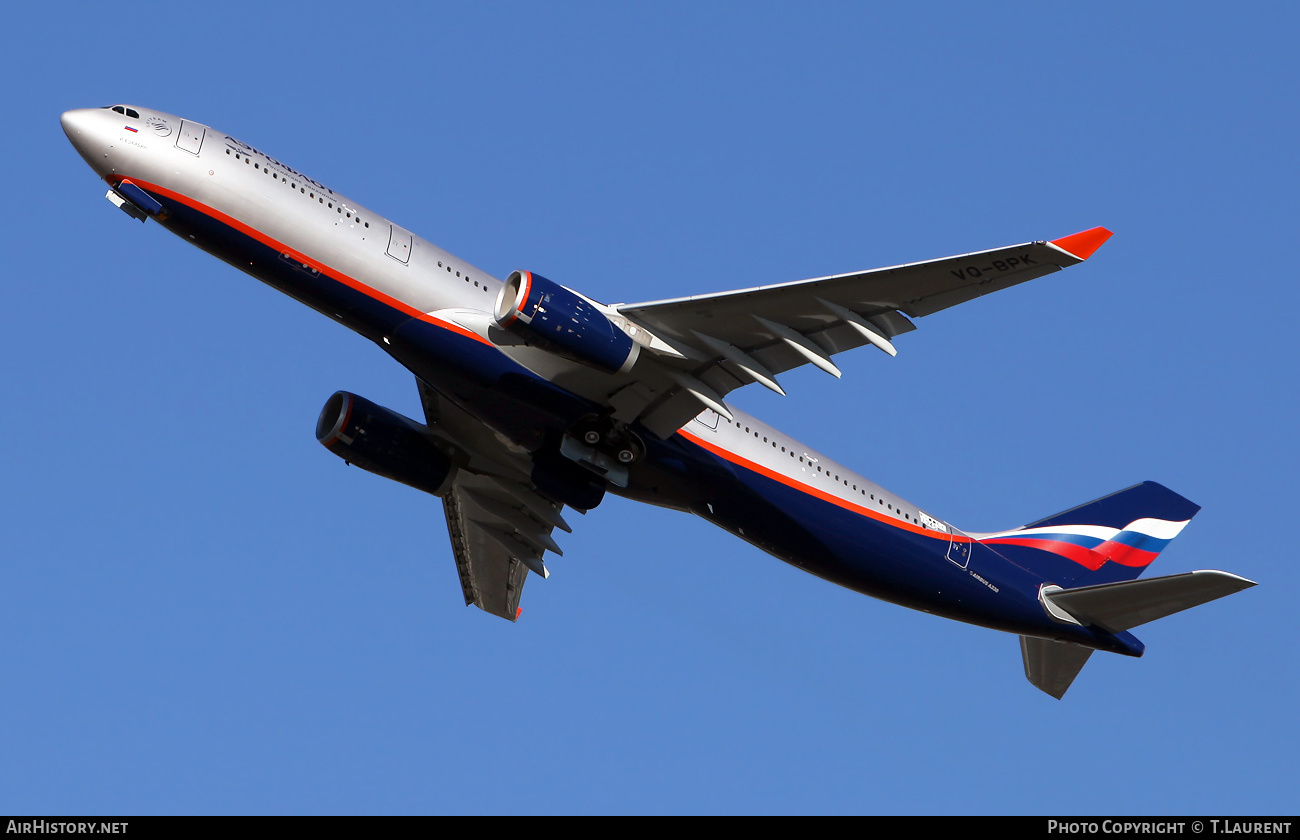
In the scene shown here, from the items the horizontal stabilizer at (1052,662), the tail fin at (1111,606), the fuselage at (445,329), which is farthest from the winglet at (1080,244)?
the horizontal stabilizer at (1052,662)

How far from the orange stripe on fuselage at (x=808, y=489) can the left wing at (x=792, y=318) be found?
1.18 metres

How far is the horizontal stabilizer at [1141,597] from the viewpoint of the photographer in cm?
2661

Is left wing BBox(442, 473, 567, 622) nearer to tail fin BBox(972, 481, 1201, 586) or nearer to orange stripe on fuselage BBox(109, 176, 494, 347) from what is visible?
orange stripe on fuselage BBox(109, 176, 494, 347)

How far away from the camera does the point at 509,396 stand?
87.4ft

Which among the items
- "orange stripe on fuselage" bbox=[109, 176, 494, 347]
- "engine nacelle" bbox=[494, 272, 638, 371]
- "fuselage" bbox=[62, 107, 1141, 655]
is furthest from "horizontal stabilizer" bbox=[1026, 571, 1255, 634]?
"orange stripe on fuselage" bbox=[109, 176, 494, 347]

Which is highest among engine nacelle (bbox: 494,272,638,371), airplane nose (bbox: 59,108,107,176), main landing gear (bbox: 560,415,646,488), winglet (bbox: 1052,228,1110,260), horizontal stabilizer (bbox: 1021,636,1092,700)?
airplane nose (bbox: 59,108,107,176)

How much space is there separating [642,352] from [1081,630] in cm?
1238

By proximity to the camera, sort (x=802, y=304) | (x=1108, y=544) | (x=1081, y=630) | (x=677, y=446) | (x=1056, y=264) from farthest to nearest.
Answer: (x=1108, y=544)
(x=1081, y=630)
(x=677, y=446)
(x=802, y=304)
(x=1056, y=264)

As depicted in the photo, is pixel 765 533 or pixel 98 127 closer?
pixel 98 127

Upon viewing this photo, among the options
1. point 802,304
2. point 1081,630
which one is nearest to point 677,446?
point 802,304

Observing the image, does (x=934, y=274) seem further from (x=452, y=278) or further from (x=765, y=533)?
(x=452, y=278)

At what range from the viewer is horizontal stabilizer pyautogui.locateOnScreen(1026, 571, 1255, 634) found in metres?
26.6

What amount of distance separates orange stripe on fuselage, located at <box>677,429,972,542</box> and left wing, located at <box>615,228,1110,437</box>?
118 cm
